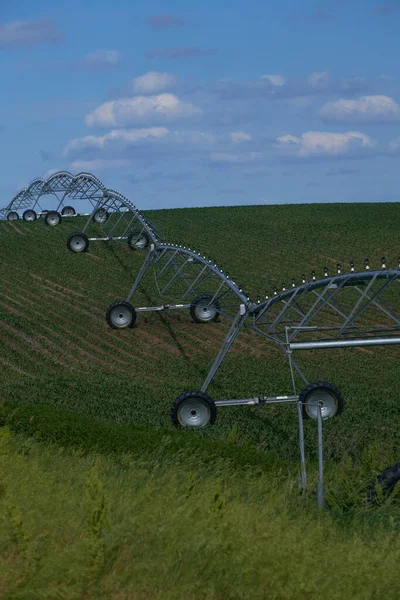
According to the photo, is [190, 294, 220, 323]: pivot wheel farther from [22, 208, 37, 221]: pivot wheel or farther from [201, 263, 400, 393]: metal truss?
[22, 208, 37, 221]: pivot wheel

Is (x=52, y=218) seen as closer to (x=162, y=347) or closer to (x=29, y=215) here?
(x=29, y=215)

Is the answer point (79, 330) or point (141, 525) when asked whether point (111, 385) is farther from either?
point (141, 525)

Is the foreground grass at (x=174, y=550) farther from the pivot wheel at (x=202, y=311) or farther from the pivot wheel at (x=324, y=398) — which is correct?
the pivot wheel at (x=202, y=311)

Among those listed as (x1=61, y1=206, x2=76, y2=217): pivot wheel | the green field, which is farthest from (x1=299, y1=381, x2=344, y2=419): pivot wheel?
(x1=61, y1=206, x2=76, y2=217): pivot wheel

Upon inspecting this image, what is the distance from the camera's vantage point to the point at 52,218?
59250mm

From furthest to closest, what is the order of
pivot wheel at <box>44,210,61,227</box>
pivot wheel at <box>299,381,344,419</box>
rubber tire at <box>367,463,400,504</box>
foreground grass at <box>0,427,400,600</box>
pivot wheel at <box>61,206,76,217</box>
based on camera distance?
pivot wheel at <box>61,206,76,217</box> < pivot wheel at <box>44,210,61,227</box> < pivot wheel at <box>299,381,344,419</box> < rubber tire at <box>367,463,400,504</box> < foreground grass at <box>0,427,400,600</box>

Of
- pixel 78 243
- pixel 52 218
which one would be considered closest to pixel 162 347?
pixel 78 243

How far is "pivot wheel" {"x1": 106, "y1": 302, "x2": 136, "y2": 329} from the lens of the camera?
36.4m

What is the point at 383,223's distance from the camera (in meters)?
67.1

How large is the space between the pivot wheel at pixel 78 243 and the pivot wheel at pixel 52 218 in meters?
9.28

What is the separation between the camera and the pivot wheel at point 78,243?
49750mm

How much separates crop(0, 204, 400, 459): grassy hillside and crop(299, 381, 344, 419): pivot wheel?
0.49 metres

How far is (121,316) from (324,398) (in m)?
14.2

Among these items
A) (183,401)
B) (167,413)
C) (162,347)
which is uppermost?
(162,347)
